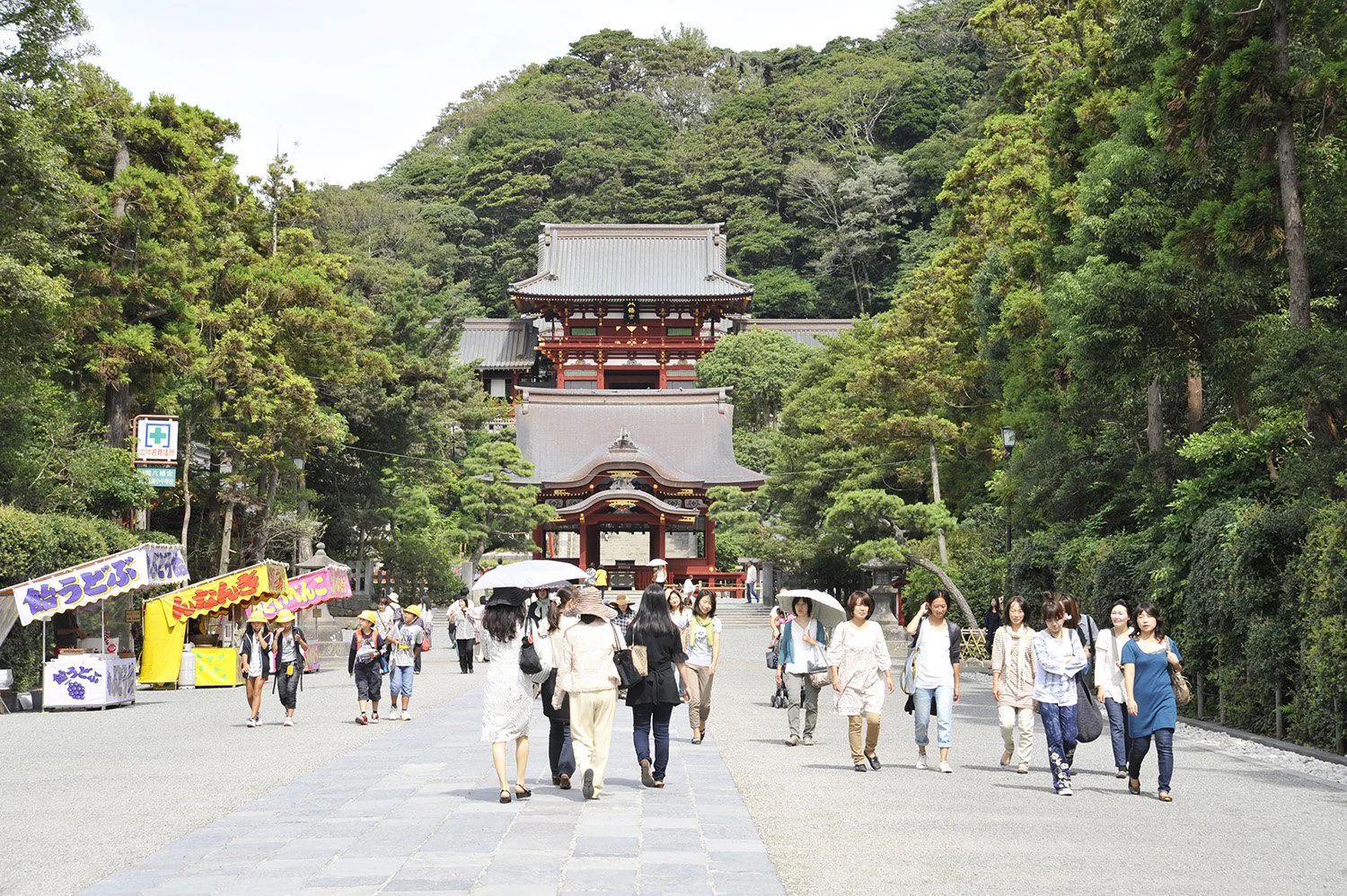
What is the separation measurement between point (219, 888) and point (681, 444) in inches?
1652

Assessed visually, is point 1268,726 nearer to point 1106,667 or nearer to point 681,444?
point 1106,667

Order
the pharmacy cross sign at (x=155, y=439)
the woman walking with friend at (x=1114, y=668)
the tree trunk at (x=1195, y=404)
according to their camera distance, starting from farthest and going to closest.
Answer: the pharmacy cross sign at (x=155, y=439), the tree trunk at (x=1195, y=404), the woman walking with friend at (x=1114, y=668)

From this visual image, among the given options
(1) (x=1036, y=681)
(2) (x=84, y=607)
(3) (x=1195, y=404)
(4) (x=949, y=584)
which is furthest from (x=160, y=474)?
(1) (x=1036, y=681)

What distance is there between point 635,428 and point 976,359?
2367cm

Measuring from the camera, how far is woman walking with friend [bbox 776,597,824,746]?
1145cm

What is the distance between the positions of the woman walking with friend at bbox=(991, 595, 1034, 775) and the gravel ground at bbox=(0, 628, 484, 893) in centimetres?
520

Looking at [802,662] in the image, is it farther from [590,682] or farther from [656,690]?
[590,682]

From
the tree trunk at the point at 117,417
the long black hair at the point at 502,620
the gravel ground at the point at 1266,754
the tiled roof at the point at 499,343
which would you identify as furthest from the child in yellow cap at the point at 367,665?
the tiled roof at the point at 499,343

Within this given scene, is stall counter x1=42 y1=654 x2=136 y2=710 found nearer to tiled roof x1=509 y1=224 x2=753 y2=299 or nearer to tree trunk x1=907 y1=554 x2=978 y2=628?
tree trunk x1=907 y1=554 x2=978 y2=628

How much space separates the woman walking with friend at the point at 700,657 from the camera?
464 inches

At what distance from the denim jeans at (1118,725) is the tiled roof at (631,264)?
142 feet

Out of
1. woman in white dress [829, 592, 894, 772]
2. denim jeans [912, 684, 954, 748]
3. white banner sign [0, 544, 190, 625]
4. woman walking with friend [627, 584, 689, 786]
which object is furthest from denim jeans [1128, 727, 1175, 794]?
white banner sign [0, 544, 190, 625]

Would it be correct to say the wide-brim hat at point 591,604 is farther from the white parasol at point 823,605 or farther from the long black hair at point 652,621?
the white parasol at point 823,605

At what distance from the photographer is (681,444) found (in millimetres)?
47562
